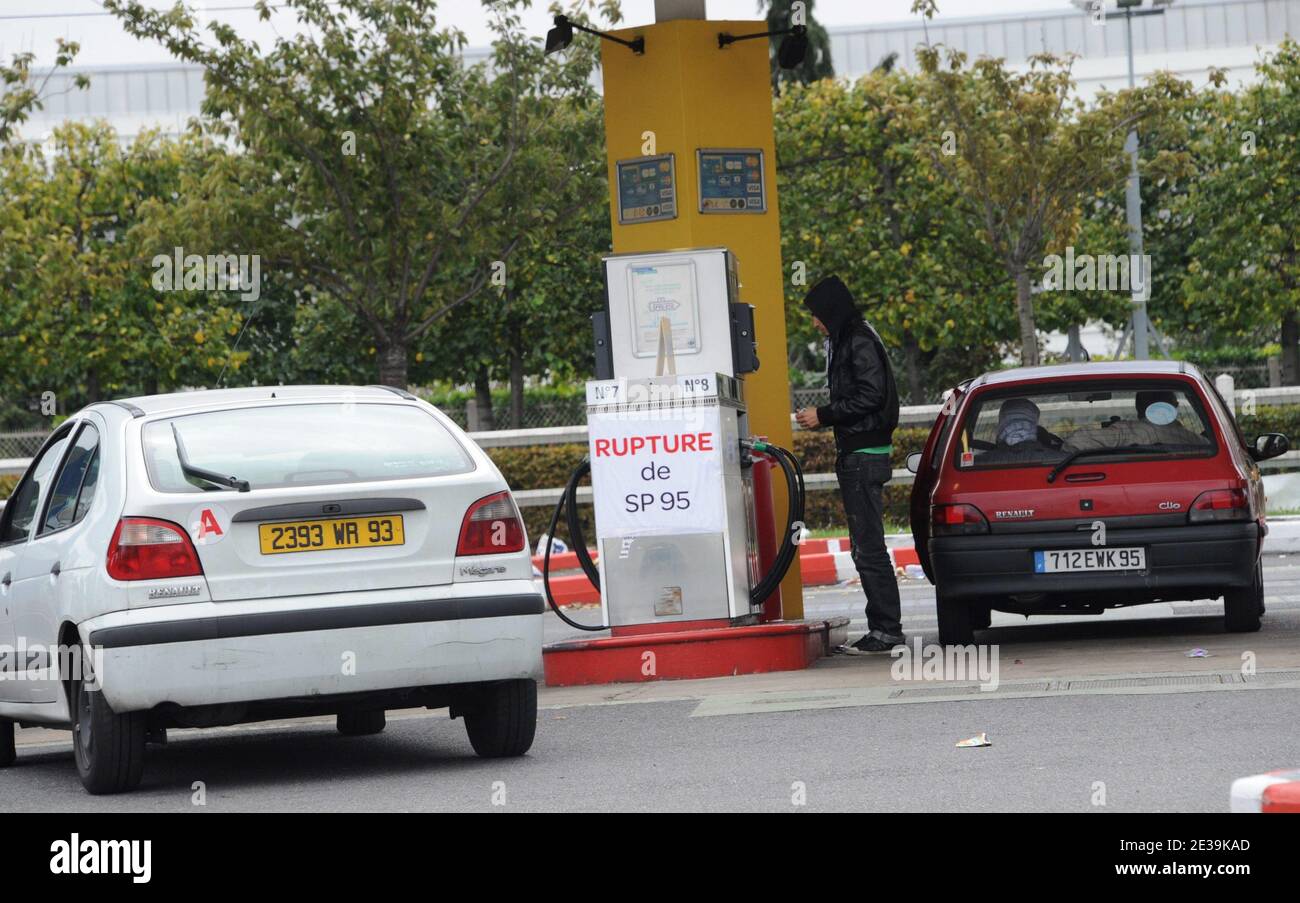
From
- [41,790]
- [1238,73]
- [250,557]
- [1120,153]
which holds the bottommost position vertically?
[41,790]

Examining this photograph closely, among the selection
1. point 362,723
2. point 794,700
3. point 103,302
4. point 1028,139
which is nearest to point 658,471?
point 794,700

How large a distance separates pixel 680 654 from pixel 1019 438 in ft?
7.22

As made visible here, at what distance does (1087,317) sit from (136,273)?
19924 millimetres

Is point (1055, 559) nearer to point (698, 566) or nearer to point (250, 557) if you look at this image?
point (698, 566)

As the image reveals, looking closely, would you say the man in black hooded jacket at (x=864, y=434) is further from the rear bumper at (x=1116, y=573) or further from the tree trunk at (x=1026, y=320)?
the tree trunk at (x=1026, y=320)

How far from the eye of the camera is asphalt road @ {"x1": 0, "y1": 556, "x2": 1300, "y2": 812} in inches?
257

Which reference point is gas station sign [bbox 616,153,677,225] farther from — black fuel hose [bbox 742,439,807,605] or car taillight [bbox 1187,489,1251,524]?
car taillight [bbox 1187,489,1251,524]

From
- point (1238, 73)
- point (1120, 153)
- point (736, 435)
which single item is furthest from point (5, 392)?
point (1238, 73)

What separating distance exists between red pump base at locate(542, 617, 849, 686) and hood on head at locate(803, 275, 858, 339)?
5.98 feet

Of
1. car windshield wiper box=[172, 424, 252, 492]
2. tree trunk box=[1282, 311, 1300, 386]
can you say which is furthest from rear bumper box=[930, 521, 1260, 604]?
tree trunk box=[1282, 311, 1300, 386]

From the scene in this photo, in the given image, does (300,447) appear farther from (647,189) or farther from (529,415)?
(529,415)

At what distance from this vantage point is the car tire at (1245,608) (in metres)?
10.9

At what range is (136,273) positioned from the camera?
125 ft

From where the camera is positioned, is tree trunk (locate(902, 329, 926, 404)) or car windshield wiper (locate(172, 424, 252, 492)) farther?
tree trunk (locate(902, 329, 926, 404))
